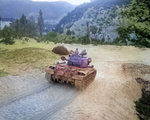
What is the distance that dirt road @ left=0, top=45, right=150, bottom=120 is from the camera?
5.75m

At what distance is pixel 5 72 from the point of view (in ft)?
34.4

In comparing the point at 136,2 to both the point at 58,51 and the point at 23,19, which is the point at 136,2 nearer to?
the point at 58,51

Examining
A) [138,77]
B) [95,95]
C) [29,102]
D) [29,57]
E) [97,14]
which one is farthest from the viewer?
[97,14]

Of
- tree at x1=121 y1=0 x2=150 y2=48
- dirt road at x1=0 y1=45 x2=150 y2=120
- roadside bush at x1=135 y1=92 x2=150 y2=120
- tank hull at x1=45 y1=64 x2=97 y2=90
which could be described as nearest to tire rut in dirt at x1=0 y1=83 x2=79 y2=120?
dirt road at x1=0 y1=45 x2=150 y2=120

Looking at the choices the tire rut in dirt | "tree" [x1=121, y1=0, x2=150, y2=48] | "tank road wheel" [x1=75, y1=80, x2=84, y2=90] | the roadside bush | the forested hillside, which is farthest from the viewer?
the forested hillside

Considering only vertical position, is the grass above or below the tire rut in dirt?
above

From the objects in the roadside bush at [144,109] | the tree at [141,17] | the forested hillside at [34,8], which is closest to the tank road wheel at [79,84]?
the roadside bush at [144,109]

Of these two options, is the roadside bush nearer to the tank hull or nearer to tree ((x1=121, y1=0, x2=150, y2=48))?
the tank hull

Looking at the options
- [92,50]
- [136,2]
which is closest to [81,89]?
[136,2]

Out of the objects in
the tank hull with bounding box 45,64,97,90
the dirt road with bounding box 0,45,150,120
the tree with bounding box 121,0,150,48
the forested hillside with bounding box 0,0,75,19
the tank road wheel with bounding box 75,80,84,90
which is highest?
the forested hillside with bounding box 0,0,75,19

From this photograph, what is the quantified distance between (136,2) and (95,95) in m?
5.54

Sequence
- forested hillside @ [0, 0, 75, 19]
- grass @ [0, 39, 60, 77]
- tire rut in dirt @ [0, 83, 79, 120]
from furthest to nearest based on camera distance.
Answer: forested hillside @ [0, 0, 75, 19] → grass @ [0, 39, 60, 77] → tire rut in dirt @ [0, 83, 79, 120]

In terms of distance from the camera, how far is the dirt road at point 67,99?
5.75m

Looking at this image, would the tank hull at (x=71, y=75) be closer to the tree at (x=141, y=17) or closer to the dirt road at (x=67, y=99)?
the dirt road at (x=67, y=99)
